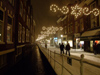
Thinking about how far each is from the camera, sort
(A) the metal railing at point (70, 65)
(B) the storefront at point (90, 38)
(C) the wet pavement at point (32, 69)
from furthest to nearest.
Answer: (B) the storefront at point (90, 38) < (C) the wet pavement at point (32, 69) < (A) the metal railing at point (70, 65)

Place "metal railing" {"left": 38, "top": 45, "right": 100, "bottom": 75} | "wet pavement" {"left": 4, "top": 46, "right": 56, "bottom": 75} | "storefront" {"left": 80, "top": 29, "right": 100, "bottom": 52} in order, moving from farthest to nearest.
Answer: "storefront" {"left": 80, "top": 29, "right": 100, "bottom": 52}
"wet pavement" {"left": 4, "top": 46, "right": 56, "bottom": 75}
"metal railing" {"left": 38, "top": 45, "right": 100, "bottom": 75}

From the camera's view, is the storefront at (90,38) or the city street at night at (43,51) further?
the storefront at (90,38)

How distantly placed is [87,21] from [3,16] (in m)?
17.0

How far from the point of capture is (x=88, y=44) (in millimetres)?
19500

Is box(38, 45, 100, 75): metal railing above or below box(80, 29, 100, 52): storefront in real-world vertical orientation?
below

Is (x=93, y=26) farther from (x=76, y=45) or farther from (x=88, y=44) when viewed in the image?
(x=76, y=45)

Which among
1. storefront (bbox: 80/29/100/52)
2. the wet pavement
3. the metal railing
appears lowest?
the wet pavement

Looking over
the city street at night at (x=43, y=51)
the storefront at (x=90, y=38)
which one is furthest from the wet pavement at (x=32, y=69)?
the storefront at (x=90, y=38)

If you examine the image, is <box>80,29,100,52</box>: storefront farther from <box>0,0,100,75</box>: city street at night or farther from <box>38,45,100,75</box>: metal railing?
<box>38,45,100,75</box>: metal railing

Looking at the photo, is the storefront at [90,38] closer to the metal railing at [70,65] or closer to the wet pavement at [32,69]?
the wet pavement at [32,69]

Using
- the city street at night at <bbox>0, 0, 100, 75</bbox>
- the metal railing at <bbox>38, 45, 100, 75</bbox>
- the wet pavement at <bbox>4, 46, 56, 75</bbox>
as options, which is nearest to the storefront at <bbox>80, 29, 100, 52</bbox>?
the city street at night at <bbox>0, 0, 100, 75</bbox>

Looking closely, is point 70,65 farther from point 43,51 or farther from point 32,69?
point 43,51

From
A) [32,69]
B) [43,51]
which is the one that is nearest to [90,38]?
[43,51]

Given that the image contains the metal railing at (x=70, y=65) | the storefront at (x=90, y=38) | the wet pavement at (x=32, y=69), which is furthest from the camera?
the storefront at (x=90, y=38)
